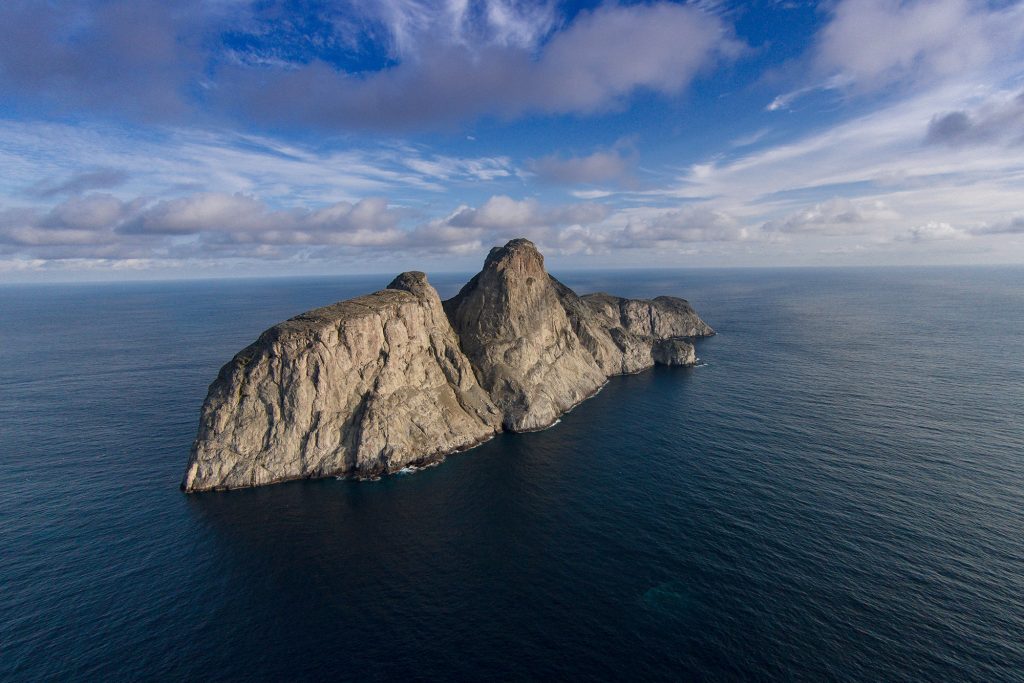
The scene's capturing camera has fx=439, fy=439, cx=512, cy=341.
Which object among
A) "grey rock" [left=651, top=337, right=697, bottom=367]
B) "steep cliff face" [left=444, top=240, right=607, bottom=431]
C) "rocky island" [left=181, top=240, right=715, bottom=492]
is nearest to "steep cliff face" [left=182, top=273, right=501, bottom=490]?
"rocky island" [left=181, top=240, right=715, bottom=492]

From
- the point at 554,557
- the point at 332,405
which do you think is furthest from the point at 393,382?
the point at 554,557

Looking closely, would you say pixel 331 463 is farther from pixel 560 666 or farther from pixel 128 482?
pixel 560 666

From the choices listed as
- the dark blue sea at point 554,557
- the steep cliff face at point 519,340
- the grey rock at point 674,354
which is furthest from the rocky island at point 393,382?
the grey rock at point 674,354

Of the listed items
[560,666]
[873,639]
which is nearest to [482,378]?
[560,666]

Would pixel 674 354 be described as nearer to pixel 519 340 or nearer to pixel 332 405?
pixel 519 340

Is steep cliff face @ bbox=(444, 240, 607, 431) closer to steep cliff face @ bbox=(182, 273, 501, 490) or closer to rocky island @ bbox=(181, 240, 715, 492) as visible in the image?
rocky island @ bbox=(181, 240, 715, 492)
